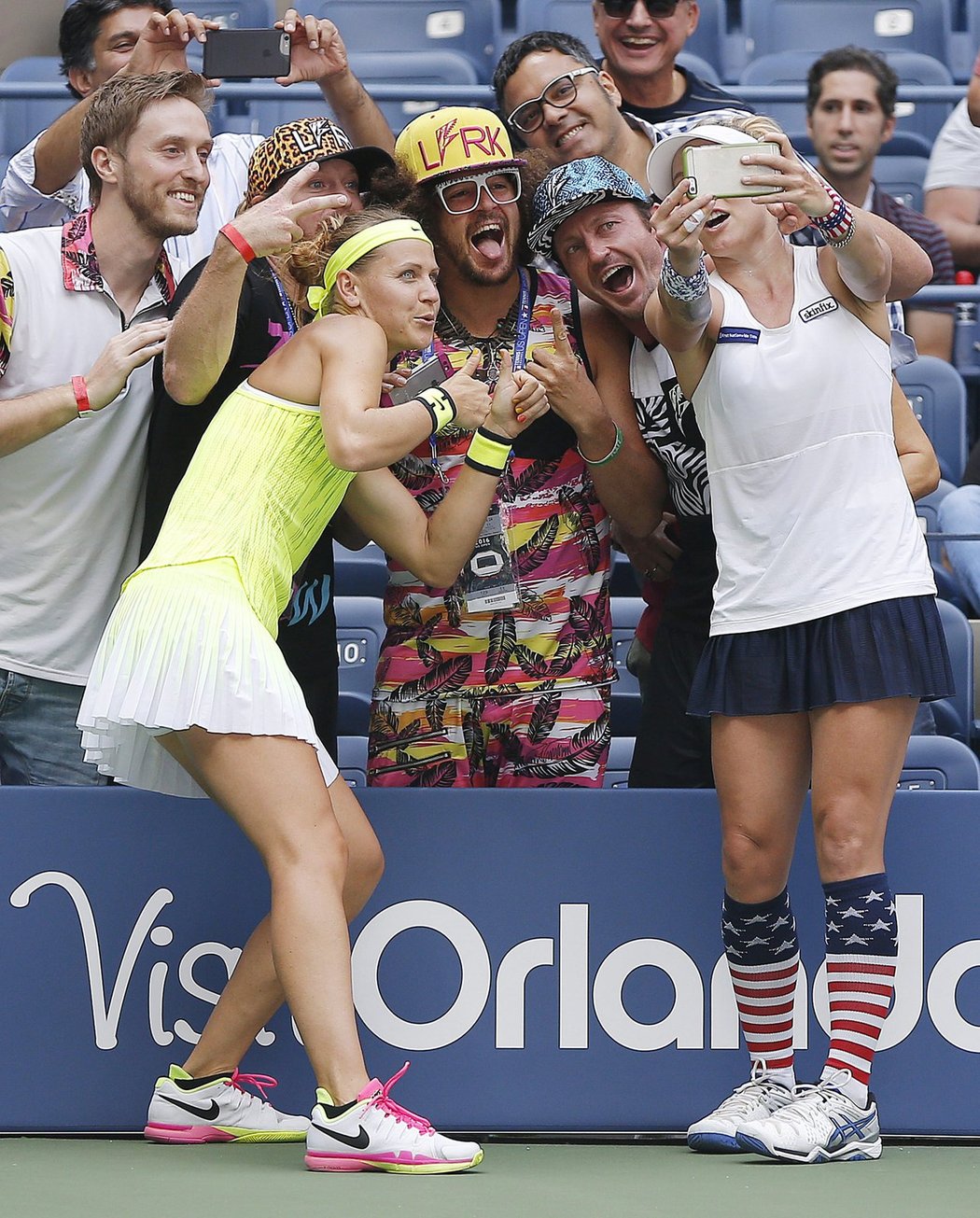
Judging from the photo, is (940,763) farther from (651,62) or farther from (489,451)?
(651,62)

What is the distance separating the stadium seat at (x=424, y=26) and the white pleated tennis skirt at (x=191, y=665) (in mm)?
4952

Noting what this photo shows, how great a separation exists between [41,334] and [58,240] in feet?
0.64

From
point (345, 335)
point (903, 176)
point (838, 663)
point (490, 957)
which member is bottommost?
point (490, 957)

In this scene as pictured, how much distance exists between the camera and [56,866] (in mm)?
3020

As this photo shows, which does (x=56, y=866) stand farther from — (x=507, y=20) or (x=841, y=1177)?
(x=507, y=20)

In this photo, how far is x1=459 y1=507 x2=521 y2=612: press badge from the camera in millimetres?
3062

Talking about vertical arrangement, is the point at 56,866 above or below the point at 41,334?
below

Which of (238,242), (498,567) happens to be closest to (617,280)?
(498,567)

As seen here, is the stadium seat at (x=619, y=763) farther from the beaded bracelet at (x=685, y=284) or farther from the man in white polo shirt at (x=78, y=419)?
the beaded bracelet at (x=685, y=284)

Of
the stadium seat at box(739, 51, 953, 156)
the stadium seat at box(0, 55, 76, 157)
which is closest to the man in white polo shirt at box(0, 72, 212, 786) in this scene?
the stadium seat at box(0, 55, 76, 157)

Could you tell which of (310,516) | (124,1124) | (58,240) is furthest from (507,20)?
(124,1124)

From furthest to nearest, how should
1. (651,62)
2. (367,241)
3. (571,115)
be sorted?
1. (651,62)
2. (571,115)
3. (367,241)

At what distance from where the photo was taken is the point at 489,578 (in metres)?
3.06

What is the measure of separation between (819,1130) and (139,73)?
2.45 metres
